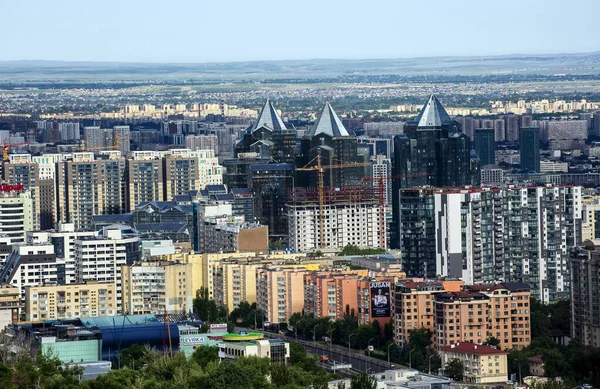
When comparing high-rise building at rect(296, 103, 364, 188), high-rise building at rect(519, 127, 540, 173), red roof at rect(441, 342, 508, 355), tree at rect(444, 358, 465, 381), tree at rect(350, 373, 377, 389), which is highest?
high-rise building at rect(296, 103, 364, 188)

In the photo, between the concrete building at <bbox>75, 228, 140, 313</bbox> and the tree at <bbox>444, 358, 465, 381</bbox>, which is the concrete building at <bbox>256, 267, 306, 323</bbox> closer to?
the concrete building at <bbox>75, 228, 140, 313</bbox>

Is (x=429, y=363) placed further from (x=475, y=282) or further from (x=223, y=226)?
(x=223, y=226)

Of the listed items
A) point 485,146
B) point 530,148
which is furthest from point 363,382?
point 485,146

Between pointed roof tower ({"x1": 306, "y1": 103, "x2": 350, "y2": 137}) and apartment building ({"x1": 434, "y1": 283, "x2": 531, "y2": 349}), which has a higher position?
pointed roof tower ({"x1": 306, "y1": 103, "x2": 350, "y2": 137})

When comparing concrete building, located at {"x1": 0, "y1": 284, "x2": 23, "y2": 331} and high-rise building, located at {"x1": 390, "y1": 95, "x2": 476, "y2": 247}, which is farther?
high-rise building, located at {"x1": 390, "y1": 95, "x2": 476, "y2": 247}

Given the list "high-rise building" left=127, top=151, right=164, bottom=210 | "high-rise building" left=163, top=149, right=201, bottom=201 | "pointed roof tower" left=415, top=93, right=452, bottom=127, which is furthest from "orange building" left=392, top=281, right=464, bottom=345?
"high-rise building" left=163, top=149, right=201, bottom=201

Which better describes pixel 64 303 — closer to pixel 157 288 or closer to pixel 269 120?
pixel 157 288
